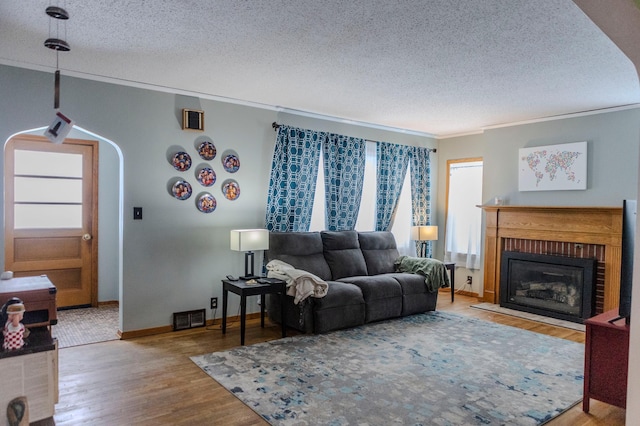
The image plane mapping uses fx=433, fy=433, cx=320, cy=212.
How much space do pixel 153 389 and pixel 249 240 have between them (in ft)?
5.69

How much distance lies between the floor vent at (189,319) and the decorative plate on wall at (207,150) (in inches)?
65.3

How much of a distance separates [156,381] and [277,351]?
3.52 feet

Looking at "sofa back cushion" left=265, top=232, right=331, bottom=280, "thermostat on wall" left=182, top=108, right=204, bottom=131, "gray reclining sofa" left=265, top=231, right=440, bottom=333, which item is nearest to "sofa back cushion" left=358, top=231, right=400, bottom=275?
"gray reclining sofa" left=265, top=231, right=440, bottom=333

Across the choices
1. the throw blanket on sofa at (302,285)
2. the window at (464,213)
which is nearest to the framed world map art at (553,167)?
the window at (464,213)

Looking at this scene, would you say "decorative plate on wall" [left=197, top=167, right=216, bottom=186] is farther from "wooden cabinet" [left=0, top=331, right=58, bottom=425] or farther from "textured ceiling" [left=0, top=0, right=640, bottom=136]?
"wooden cabinet" [left=0, top=331, right=58, bottom=425]

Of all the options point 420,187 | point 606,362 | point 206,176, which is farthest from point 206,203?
point 606,362

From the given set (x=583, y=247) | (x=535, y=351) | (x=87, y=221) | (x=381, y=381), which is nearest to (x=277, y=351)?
(x=381, y=381)

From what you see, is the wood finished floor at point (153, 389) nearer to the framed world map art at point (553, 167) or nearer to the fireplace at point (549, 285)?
the fireplace at point (549, 285)

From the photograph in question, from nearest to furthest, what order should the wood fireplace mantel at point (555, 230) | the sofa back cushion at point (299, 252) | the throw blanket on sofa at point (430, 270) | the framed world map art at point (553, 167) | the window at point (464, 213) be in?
the wood fireplace mantel at point (555, 230)
the sofa back cushion at point (299, 252)
the framed world map art at point (553, 167)
the throw blanket on sofa at point (430, 270)
the window at point (464, 213)

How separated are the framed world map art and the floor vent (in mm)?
4330

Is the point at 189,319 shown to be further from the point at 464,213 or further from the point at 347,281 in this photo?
the point at 464,213

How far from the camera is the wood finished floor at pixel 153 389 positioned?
270 cm

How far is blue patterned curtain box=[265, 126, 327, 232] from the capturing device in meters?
5.19

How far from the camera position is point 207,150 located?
15.4ft
